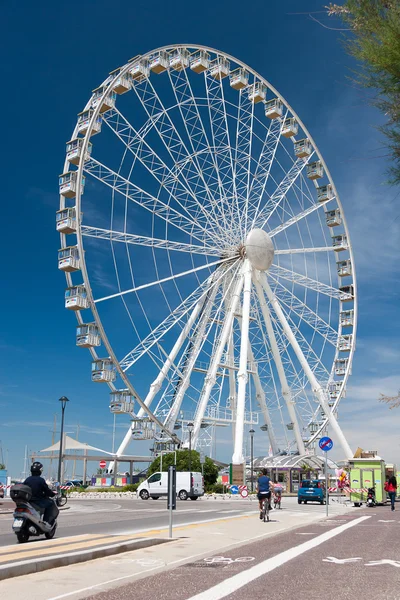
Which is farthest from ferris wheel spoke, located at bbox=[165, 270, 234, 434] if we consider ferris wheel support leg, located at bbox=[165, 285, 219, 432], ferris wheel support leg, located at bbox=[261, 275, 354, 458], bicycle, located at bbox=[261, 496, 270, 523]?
bicycle, located at bbox=[261, 496, 270, 523]

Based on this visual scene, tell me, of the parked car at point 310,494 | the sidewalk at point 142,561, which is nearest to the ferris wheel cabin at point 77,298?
the parked car at point 310,494

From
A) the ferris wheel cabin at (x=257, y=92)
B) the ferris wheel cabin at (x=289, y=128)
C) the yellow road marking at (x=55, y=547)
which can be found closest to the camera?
the yellow road marking at (x=55, y=547)

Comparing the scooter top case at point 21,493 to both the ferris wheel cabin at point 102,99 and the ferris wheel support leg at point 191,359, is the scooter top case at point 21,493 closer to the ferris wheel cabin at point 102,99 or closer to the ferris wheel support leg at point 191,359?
the ferris wheel support leg at point 191,359

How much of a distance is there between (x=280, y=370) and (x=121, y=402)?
42.7 ft

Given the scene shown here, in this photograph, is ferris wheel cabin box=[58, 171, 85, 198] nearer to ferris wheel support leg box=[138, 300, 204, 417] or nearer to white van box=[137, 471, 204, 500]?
ferris wheel support leg box=[138, 300, 204, 417]

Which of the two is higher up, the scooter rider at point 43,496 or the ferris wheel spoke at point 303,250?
the ferris wheel spoke at point 303,250

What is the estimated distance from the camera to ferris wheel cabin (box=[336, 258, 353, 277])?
4944 cm

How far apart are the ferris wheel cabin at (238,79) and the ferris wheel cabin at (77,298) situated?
18.1 metres

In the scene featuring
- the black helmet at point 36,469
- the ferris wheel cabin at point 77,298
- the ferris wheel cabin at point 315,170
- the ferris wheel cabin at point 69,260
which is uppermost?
the ferris wheel cabin at point 315,170

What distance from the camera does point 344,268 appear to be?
4972 cm

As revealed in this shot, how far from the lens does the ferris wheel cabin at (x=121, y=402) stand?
34.8 metres

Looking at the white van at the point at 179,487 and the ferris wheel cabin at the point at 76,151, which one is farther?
the white van at the point at 179,487

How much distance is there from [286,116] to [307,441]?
22904mm

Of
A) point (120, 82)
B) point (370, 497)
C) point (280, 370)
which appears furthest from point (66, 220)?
point (370, 497)
